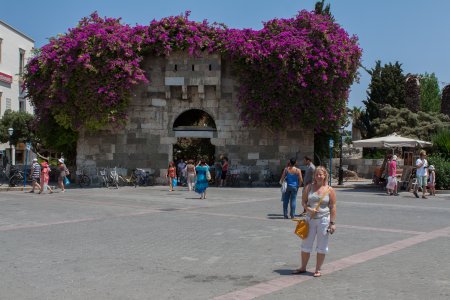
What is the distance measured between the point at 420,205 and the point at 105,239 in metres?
11.4

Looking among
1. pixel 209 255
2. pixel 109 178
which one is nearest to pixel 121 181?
pixel 109 178

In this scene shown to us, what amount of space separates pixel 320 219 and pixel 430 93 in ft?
211

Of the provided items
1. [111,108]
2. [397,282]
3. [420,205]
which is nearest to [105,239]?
[397,282]

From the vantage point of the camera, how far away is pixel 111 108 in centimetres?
2545

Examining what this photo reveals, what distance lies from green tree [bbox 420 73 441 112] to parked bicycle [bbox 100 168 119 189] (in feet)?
144

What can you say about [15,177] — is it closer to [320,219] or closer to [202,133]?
[202,133]

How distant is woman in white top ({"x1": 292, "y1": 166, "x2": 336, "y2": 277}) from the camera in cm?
693

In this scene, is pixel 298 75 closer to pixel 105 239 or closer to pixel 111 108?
pixel 111 108

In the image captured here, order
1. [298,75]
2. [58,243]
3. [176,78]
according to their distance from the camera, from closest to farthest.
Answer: [58,243], [298,75], [176,78]

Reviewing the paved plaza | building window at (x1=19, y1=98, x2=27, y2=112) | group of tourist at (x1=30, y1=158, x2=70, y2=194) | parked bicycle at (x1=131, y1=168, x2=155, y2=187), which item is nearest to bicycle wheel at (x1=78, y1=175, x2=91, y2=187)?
parked bicycle at (x1=131, y1=168, x2=155, y2=187)

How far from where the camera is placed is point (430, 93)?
65.8m

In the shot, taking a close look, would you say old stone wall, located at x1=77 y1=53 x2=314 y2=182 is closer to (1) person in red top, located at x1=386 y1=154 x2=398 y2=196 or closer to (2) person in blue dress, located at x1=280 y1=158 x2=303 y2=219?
(1) person in red top, located at x1=386 y1=154 x2=398 y2=196

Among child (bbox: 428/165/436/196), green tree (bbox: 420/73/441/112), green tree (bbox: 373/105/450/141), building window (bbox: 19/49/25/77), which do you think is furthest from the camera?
green tree (bbox: 420/73/441/112)

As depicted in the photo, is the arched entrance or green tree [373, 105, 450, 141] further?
green tree [373, 105, 450, 141]
